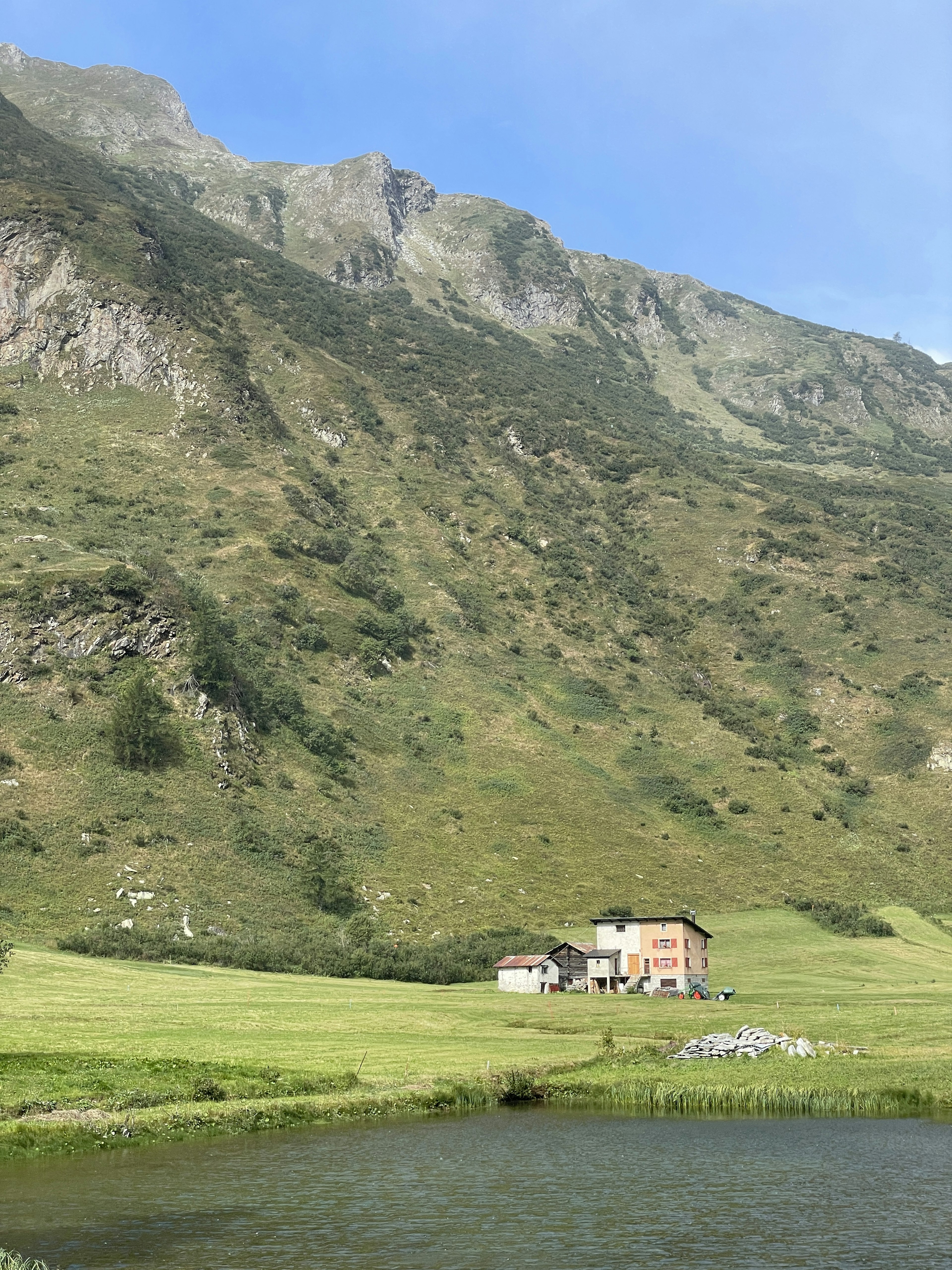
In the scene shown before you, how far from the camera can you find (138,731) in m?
105

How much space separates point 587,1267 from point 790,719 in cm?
14223

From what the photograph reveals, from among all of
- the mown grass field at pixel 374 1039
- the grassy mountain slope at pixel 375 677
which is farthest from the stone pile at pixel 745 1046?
the grassy mountain slope at pixel 375 677

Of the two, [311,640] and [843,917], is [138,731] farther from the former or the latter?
[843,917]

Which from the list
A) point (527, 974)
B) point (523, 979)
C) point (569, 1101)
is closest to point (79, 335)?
point (527, 974)

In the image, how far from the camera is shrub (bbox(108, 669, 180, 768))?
104 metres

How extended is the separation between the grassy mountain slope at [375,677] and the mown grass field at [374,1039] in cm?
1987

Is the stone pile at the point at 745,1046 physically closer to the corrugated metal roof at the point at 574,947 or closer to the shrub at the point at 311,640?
the corrugated metal roof at the point at 574,947

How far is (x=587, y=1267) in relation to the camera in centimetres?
2286

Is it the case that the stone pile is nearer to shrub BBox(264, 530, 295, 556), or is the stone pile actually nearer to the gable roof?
the gable roof

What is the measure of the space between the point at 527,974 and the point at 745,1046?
111ft

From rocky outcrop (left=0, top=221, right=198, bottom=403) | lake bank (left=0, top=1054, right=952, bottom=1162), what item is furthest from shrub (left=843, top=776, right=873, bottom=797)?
rocky outcrop (left=0, top=221, right=198, bottom=403)

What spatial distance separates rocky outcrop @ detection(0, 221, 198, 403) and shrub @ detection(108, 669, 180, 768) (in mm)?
86604

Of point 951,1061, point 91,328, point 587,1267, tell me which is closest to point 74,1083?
point 587,1267

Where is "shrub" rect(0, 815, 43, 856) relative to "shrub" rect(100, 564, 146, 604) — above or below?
below
